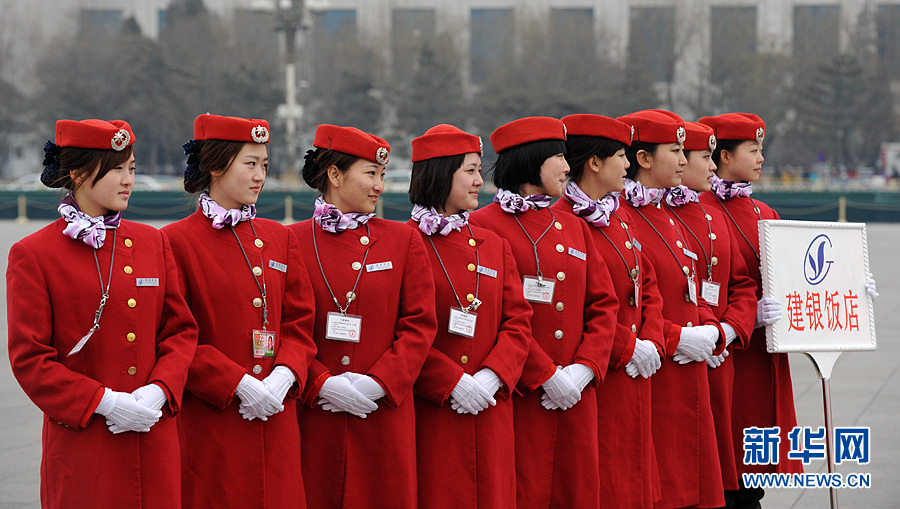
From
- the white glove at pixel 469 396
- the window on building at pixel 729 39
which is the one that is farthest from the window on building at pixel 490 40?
the white glove at pixel 469 396

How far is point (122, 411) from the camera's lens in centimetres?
296

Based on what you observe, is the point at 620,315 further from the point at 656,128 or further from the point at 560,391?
the point at 656,128

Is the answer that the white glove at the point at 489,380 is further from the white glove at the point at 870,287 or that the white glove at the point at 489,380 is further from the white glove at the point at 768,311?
the white glove at the point at 870,287

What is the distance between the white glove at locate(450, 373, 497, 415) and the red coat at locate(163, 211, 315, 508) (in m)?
0.52

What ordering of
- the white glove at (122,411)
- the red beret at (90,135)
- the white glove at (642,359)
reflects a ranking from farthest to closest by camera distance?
the white glove at (642,359), the red beret at (90,135), the white glove at (122,411)

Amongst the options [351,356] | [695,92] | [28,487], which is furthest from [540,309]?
[695,92]

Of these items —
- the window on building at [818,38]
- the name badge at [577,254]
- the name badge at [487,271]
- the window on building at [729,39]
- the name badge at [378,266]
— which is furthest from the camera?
the window on building at [818,38]

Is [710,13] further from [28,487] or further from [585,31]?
[28,487]

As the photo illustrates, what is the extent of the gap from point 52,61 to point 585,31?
20.6 meters

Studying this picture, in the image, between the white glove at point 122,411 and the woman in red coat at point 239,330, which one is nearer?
the white glove at point 122,411

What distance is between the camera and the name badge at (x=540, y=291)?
3871 millimetres

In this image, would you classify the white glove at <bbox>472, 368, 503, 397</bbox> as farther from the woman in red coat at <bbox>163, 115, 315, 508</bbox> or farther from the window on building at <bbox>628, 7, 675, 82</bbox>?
the window on building at <bbox>628, 7, 675, 82</bbox>

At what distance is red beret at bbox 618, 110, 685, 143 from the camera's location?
4.40 meters

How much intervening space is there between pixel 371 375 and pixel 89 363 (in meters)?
0.86
